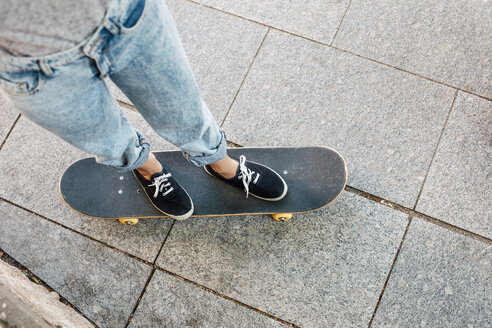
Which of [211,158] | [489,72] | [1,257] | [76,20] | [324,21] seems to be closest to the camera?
[76,20]

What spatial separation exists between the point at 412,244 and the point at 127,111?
1922 millimetres

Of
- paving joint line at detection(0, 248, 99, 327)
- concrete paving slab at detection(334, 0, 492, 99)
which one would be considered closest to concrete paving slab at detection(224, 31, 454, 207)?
concrete paving slab at detection(334, 0, 492, 99)

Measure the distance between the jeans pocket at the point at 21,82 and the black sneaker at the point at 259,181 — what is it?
1.14 m

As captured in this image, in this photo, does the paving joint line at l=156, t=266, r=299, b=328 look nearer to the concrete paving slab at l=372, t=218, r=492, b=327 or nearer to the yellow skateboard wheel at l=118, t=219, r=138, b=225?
the yellow skateboard wheel at l=118, t=219, r=138, b=225

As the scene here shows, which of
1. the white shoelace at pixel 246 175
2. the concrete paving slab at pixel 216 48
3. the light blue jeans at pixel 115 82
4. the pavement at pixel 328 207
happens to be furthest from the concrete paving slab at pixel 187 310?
the concrete paving slab at pixel 216 48

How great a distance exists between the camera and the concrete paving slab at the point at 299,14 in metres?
2.45

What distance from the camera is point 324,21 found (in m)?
2.46

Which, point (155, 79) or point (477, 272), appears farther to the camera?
point (477, 272)

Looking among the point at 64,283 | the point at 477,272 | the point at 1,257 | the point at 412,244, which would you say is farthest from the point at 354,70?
the point at 1,257

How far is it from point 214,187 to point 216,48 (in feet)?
3.34

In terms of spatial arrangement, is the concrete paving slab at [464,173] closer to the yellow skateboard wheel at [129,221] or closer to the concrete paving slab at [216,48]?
the concrete paving slab at [216,48]

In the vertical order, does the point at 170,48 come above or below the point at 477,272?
above

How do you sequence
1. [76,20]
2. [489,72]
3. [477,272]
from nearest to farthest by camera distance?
[76,20] → [477,272] → [489,72]

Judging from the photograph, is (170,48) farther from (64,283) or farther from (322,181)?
(64,283)
